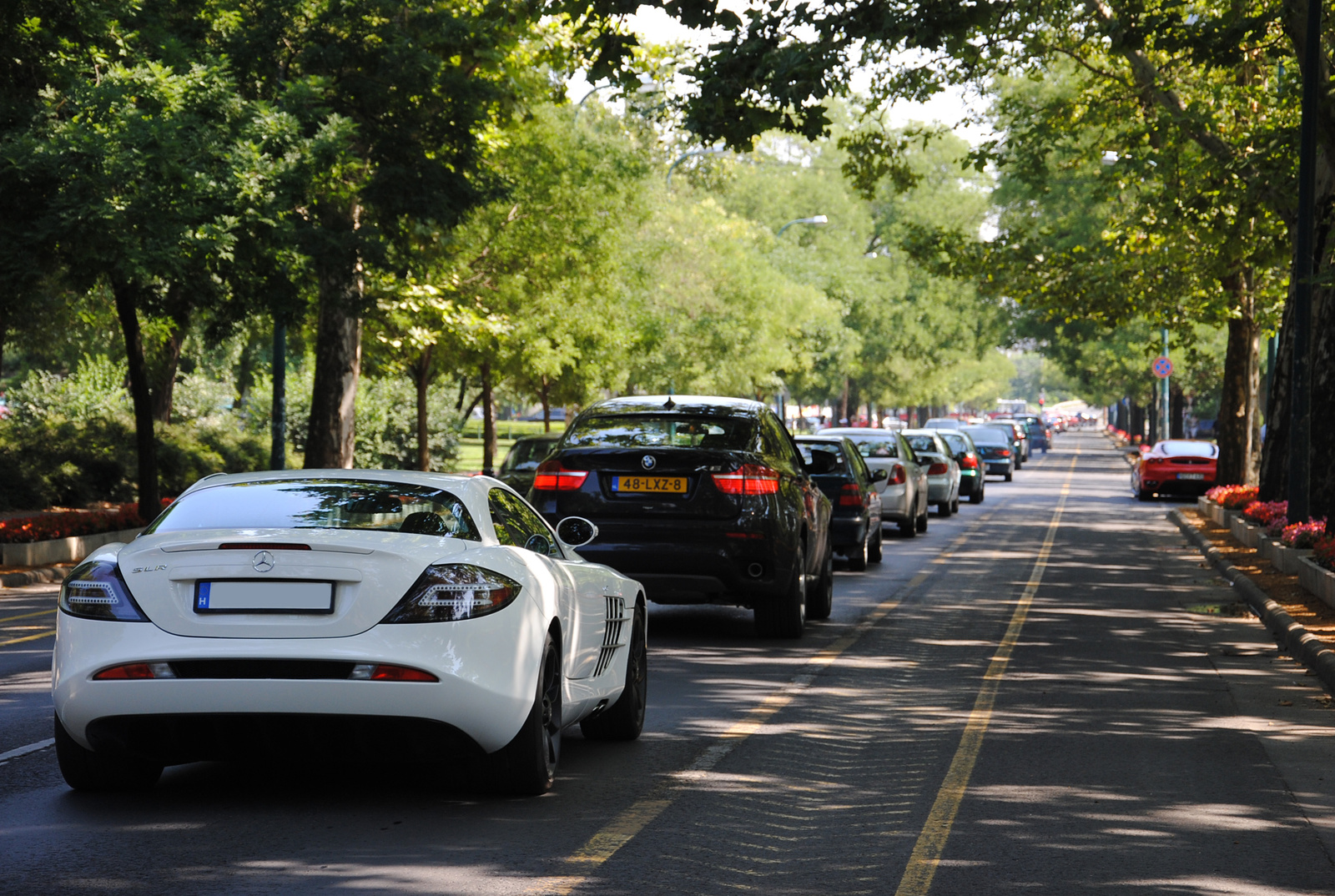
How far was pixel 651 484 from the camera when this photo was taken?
11859mm

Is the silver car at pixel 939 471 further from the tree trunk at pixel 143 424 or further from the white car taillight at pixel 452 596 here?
the white car taillight at pixel 452 596

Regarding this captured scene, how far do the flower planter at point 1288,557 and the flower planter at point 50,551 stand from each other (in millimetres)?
12453

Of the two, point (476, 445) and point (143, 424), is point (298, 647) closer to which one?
point (143, 424)

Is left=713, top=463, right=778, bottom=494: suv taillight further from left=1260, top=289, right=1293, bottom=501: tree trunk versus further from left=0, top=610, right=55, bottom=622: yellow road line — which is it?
left=1260, top=289, right=1293, bottom=501: tree trunk

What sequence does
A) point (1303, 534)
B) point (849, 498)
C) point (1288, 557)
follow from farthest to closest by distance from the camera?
point (849, 498) < point (1303, 534) < point (1288, 557)

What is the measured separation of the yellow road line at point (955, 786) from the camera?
5637 mm

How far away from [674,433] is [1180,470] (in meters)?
28.7

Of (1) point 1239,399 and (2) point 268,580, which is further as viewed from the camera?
(1) point 1239,399

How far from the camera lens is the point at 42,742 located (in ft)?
25.9

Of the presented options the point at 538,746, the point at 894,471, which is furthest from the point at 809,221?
the point at 538,746

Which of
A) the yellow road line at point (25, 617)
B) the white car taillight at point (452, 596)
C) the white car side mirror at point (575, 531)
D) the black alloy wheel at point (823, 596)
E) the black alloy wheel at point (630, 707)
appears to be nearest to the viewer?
the white car taillight at point (452, 596)

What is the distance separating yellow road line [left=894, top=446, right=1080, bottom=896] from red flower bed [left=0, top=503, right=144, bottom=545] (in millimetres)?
11384

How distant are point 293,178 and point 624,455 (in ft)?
29.1

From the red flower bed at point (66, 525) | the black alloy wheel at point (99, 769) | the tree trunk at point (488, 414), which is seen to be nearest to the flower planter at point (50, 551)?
the red flower bed at point (66, 525)
